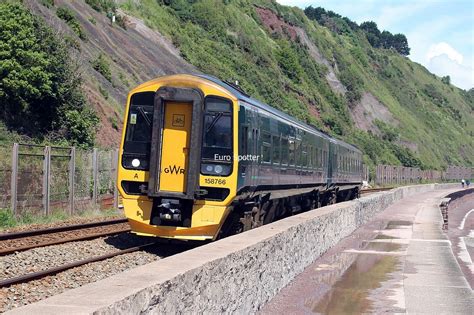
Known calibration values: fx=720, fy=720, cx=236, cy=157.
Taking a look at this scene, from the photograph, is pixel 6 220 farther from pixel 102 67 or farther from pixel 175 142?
pixel 102 67

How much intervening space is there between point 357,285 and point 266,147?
4538 millimetres

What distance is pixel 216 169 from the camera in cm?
1309

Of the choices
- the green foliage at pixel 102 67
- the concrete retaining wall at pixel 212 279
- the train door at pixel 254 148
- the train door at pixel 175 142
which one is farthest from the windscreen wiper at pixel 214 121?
the green foliage at pixel 102 67

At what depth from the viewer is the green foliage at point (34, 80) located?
27266 mm

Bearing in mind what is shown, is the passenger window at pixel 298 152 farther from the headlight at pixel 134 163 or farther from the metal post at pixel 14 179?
the headlight at pixel 134 163

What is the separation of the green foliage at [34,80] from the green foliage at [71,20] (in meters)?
11.5

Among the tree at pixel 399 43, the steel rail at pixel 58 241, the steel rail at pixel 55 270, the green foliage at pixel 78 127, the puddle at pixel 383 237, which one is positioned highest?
the tree at pixel 399 43

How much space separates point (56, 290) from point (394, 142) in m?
94.5

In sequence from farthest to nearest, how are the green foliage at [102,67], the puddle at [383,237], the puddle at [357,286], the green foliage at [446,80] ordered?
the green foliage at [446,80], the green foliage at [102,67], the puddle at [383,237], the puddle at [357,286]

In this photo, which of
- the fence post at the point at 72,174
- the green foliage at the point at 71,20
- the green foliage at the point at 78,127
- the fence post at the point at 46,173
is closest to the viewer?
the fence post at the point at 46,173

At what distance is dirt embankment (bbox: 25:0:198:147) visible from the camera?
36.7 m

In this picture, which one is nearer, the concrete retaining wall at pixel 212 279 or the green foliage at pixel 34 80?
the concrete retaining wall at pixel 212 279

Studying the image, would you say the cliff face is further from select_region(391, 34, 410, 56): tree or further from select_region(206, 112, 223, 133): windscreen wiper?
select_region(391, 34, 410, 56): tree

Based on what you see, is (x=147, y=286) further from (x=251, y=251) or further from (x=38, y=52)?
(x=38, y=52)
